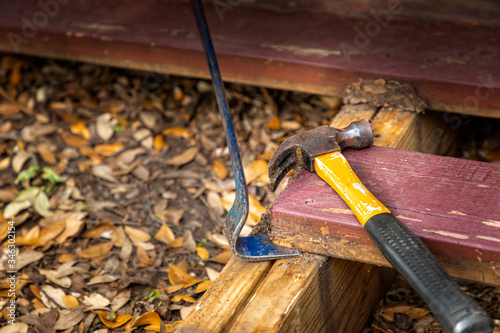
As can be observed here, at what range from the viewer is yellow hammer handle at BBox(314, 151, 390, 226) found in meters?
1.14

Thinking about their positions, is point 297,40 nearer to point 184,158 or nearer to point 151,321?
point 184,158

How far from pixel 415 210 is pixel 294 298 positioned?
33 centimetres

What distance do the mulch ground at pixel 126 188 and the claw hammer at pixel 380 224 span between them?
514 millimetres

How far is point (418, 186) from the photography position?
1.25m

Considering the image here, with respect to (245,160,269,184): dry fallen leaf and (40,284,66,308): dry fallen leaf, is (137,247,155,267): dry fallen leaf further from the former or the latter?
(245,160,269,184): dry fallen leaf

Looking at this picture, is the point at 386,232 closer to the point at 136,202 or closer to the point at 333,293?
the point at 333,293

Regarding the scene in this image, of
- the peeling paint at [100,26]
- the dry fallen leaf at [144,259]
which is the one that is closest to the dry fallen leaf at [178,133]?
the peeling paint at [100,26]

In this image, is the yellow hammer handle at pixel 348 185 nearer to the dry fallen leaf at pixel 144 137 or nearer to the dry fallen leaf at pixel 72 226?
the dry fallen leaf at pixel 72 226

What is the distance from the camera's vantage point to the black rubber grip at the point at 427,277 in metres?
0.89

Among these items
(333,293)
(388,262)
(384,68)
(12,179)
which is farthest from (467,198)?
(12,179)

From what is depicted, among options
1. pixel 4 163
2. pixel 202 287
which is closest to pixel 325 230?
pixel 202 287

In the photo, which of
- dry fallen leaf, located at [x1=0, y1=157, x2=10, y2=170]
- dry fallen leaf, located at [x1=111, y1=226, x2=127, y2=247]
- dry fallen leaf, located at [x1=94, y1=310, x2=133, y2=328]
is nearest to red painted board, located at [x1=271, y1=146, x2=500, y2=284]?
dry fallen leaf, located at [x1=94, y1=310, x2=133, y2=328]

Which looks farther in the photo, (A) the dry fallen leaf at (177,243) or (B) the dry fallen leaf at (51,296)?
(A) the dry fallen leaf at (177,243)

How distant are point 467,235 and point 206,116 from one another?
1542mm
